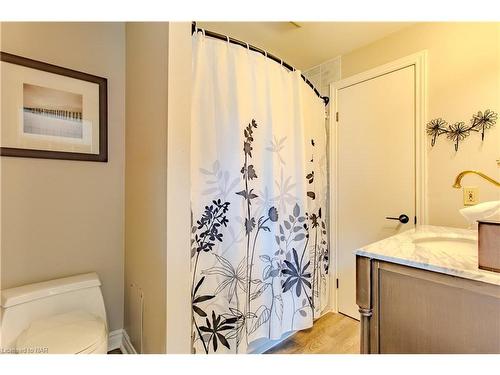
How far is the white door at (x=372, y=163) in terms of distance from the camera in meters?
1.61


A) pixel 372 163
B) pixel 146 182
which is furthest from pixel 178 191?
pixel 372 163

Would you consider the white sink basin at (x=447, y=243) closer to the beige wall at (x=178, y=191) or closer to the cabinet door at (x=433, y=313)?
the cabinet door at (x=433, y=313)

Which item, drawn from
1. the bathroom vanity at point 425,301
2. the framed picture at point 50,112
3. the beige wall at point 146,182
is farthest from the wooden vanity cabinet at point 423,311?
the framed picture at point 50,112

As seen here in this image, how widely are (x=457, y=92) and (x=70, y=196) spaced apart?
8.20 feet

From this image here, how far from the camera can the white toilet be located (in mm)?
957

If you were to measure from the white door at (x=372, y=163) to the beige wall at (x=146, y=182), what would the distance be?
1545mm

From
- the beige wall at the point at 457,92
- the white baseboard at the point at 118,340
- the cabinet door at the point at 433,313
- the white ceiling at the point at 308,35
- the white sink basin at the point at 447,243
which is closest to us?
the cabinet door at the point at 433,313

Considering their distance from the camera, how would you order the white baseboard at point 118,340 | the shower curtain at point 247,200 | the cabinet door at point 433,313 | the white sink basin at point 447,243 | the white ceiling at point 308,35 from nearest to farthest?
the cabinet door at point 433,313
the white sink basin at point 447,243
the shower curtain at point 247,200
the white baseboard at point 118,340
the white ceiling at point 308,35

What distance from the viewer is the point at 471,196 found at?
1.34 metres

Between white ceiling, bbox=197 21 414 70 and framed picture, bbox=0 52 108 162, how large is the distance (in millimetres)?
891

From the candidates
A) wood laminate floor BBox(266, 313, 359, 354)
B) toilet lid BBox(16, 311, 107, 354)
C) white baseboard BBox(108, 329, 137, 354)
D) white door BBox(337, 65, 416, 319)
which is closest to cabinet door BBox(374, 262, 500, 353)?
wood laminate floor BBox(266, 313, 359, 354)

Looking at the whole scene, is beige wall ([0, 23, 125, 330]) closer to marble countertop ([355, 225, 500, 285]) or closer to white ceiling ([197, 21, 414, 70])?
white ceiling ([197, 21, 414, 70])

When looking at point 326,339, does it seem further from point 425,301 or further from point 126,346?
point 126,346
